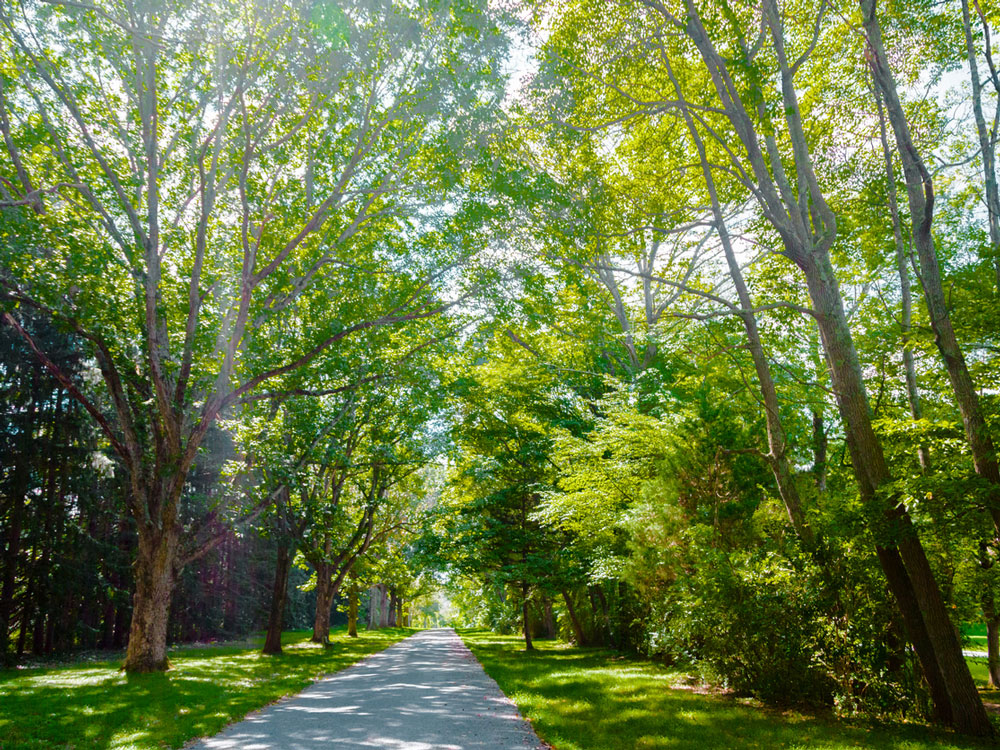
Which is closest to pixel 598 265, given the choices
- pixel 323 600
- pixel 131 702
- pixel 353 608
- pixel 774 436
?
pixel 774 436

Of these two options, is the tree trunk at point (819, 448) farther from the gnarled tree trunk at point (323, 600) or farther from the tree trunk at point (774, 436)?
the gnarled tree trunk at point (323, 600)

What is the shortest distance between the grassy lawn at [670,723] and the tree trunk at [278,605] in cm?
1211

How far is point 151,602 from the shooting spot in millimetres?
12422

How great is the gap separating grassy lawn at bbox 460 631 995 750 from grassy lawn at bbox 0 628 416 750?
13.5 ft

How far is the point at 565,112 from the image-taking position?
32.2 feet

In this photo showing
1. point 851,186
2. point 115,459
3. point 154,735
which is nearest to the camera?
point 154,735

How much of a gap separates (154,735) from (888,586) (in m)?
8.92

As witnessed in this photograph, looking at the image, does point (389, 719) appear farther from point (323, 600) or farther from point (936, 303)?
point (323, 600)

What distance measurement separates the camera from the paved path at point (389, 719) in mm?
6066

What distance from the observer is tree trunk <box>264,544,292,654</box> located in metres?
19.6

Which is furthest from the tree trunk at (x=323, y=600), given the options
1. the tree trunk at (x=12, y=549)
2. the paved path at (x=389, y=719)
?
the paved path at (x=389, y=719)

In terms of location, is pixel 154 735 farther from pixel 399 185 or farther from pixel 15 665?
pixel 15 665

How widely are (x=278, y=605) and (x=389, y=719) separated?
14.4 m

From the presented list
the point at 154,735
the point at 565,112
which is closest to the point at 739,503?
the point at 565,112
